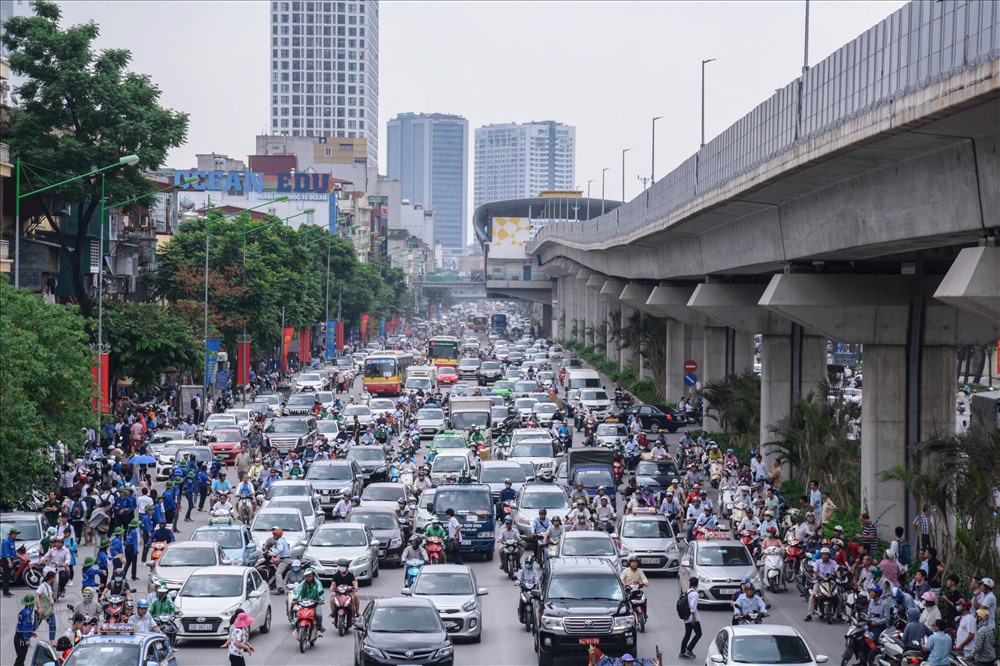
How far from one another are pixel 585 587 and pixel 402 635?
3.19 m

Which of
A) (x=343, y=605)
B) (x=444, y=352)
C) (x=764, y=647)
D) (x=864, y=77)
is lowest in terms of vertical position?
(x=343, y=605)

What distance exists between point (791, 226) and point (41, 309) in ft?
56.7

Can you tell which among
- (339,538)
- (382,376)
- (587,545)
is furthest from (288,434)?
(382,376)

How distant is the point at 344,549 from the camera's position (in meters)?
27.8

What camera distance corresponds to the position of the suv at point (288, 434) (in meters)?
49.1

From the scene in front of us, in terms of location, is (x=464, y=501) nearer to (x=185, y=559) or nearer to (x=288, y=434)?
(x=185, y=559)

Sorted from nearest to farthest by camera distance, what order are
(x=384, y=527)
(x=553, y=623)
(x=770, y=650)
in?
1. (x=770, y=650)
2. (x=553, y=623)
3. (x=384, y=527)

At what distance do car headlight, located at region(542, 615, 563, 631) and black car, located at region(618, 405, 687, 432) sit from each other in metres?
37.4

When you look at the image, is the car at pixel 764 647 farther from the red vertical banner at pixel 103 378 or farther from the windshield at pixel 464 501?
the red vertical banner at pixel 103 378

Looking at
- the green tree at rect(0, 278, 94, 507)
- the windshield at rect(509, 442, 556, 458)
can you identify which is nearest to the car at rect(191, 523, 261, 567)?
the green tree at rect(0, 278, 94, 507)

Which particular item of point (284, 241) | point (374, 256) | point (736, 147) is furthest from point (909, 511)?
point (374, 256)

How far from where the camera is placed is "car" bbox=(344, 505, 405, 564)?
3075 centimetres

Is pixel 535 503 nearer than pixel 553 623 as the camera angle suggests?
No

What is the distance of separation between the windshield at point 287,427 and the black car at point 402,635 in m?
29.9
